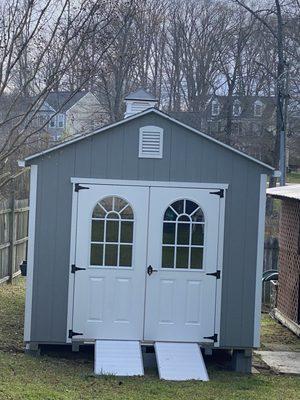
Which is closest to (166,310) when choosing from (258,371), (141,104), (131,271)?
(131,271)

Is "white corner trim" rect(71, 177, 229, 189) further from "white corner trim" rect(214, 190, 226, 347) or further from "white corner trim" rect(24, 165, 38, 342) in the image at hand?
"white corner trim" rect(24, 165, 38, 342)

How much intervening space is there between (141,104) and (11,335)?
402cm

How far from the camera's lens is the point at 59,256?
10.2 meters

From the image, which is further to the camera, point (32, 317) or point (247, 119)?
point (247, 119)

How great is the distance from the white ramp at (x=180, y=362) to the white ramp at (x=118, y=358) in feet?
0.90

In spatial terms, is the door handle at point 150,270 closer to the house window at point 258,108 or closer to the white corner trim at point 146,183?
the white corner trim at point 146,183

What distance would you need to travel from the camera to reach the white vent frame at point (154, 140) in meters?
10.2

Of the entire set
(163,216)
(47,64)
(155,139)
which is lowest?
(163,216)

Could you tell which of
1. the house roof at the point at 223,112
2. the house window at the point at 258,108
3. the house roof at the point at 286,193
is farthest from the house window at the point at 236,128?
the house roof at the point at 286,193

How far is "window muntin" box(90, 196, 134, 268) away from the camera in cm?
1027

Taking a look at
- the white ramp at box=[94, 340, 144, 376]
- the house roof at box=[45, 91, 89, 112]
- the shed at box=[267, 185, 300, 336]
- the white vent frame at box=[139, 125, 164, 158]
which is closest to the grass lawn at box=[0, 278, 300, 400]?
the white ramp at box=[94, 340, 144, 376]

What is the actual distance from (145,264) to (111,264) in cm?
47

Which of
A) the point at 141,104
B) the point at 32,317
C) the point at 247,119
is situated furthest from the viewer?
the point at 247,119

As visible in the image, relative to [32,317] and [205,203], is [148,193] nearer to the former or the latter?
[205,203]
